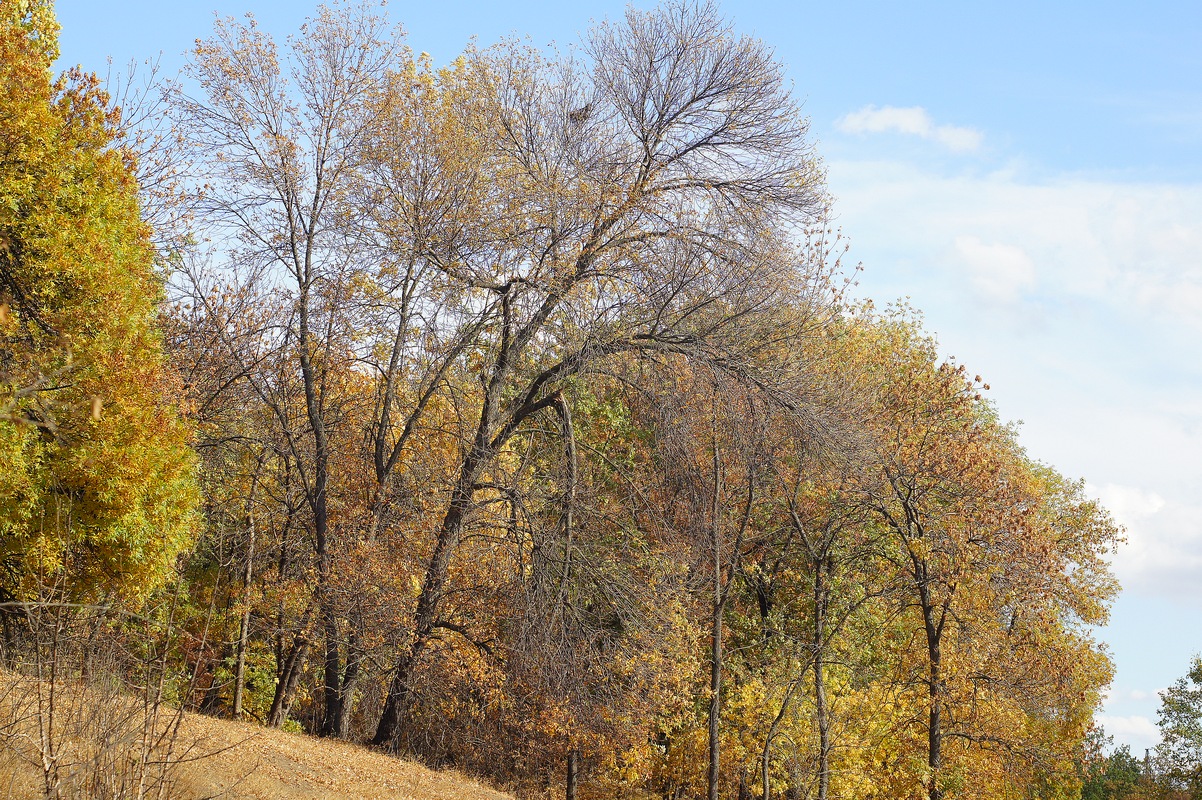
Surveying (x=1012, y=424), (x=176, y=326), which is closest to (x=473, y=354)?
(x=176, y=326)

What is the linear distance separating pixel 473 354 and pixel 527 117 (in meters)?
4.36

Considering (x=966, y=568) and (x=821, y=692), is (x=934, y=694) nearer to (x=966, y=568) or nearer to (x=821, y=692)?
(x=821, y=692)

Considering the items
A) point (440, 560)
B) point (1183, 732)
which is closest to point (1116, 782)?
point (1183, 732)

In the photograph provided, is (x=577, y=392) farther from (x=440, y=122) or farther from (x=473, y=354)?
(x=440, y=122)

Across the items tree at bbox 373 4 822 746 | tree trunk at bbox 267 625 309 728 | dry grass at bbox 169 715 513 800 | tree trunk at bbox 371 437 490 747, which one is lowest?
dry grass at bbox 169 715 513 800

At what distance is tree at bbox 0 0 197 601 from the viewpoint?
16.4 m

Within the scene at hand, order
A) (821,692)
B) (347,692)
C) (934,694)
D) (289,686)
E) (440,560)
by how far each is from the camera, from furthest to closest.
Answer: (289,686) < (934,694) < (821,692) < (347,692) < (440,560)

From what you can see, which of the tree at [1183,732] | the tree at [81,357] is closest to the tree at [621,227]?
the tree at [81,357]

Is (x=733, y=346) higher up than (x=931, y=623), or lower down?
higher up

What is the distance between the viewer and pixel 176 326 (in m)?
21.5

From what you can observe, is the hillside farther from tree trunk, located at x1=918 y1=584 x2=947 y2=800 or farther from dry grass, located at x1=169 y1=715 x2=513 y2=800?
tree trunk, located at x1=918 y1=584 x2=947 y2=800

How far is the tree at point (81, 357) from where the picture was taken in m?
16.4

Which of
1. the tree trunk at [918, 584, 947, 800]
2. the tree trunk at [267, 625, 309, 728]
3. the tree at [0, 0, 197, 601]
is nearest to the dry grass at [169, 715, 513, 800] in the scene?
the tree at [0, 0, 197, 601]

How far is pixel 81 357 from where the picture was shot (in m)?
16.3
